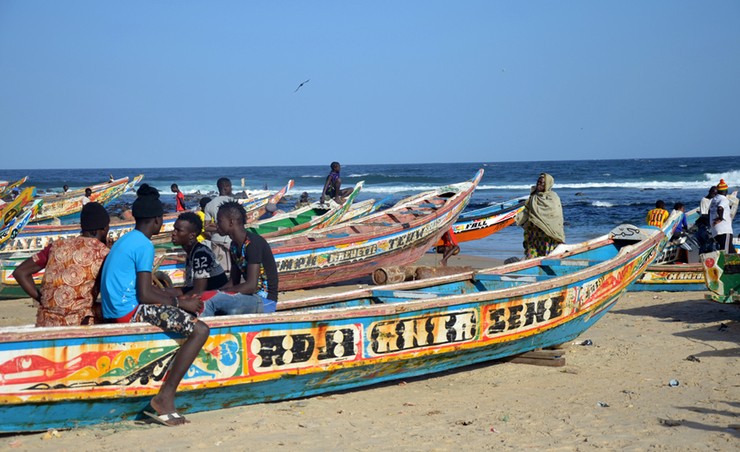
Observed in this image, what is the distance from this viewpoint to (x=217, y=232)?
9.36 meters

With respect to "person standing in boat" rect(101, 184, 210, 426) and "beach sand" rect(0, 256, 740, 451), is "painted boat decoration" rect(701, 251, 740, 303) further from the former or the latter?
"person standing in boat" rect(101, 184, 210, 426)

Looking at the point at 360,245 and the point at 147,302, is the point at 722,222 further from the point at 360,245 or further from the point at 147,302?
the point at 147,302

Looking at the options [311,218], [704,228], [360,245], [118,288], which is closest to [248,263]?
[118,288]

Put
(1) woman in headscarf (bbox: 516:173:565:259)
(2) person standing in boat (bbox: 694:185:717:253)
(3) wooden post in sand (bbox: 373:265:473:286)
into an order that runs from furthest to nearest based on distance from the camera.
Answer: (2) person standing in boat (bbox: 694:185:717:253) → (3) wooden post in sand (bbox: 373:265:473:286) → (1) woman in headscarf (bbox: 516:173:565:259)

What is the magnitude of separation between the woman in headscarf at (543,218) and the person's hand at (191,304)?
4.95 m

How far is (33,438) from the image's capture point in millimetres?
5305

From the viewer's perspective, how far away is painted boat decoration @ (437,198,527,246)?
795 inches

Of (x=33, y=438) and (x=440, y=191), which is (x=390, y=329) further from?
(x=440, y=191)

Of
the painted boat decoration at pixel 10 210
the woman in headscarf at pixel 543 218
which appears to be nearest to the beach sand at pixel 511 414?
the woman in headscarf at pixel 543 218

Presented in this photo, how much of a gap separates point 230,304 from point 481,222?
1468 centimetres

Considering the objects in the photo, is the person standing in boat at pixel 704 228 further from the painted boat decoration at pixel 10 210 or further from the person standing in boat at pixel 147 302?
the painted boat decoration at pixel 10 210

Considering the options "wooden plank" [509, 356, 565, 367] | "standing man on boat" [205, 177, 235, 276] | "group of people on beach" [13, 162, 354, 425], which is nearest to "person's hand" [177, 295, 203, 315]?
"group of people on beach" [13, 162, 354, 425]

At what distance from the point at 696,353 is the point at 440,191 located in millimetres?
9377

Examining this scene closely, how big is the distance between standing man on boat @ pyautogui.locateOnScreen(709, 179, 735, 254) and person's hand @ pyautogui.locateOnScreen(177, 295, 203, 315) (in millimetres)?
9192
